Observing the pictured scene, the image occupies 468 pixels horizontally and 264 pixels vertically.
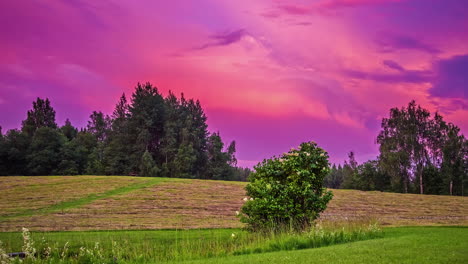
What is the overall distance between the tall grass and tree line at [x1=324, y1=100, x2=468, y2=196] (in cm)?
5350

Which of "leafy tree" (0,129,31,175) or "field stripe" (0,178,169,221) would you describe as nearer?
"field stripe" (0,178,169,221)

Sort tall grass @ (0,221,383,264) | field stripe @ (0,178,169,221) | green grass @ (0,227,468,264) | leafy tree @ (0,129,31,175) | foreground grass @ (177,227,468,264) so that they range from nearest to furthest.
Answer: foreground grass @ (177,227,468,264) < green grass @ (0,227,468,264) < tall grass @ (0,221,383,264) < field stripe @ (0,178,169,221) < leafy tree @ (0,129,31,175)

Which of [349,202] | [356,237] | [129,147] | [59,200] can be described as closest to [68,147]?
[129,147]

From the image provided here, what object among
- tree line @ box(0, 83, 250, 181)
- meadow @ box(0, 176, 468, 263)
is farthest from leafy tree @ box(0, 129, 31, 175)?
meadow @ box(0, 176, 468, 263)

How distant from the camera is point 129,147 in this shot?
81500 millimetres

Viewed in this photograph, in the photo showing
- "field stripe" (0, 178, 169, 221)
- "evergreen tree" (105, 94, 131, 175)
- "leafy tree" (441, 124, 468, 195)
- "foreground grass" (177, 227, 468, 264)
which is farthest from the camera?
"evergreen tree" (105, 94, 131, 175)

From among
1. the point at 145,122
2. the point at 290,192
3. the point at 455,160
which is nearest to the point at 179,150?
the point at 145,122

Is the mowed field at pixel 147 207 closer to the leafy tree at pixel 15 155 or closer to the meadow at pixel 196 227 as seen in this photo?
the meadow at pixel 196 227

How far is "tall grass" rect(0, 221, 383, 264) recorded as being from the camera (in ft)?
41.2

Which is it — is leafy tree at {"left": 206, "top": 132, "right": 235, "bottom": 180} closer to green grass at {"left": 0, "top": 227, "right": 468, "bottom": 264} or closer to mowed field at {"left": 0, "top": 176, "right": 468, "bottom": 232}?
mowed field at {"left": 0, "top": 176, "right": 468, "bottom": 232}

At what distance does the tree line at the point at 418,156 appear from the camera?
65312 mm

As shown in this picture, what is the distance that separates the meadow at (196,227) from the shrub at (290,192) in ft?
3.49

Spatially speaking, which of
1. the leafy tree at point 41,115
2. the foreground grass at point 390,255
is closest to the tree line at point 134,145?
the leafy tree at point 41,115

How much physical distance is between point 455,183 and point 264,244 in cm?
6575
